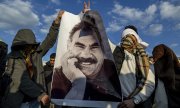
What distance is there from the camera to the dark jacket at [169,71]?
14.3ft

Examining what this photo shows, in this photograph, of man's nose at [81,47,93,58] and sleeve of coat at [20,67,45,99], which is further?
sleeve of coat at [20,67,45,99]

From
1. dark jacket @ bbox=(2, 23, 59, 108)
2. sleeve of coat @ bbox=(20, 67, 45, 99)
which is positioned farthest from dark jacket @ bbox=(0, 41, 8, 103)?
sleeve of coat @ bbox=(20, 67, 45, 99)

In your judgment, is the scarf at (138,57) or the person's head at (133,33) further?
the person's head at (133,33)

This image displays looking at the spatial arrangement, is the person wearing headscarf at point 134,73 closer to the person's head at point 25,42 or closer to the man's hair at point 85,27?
the man's hair at point 85,27

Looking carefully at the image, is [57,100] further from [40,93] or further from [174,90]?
[174,90]

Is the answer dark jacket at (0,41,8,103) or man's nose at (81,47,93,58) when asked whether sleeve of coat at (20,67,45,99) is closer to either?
dark jacket at (0,41,8,103)

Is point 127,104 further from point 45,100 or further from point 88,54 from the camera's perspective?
point 45,100

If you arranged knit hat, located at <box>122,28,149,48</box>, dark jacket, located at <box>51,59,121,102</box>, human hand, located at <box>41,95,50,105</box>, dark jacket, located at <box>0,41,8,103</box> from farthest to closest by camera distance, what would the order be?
dark jacket, located at <box>0,41,8,103</box> < knit hat, located at <box>122,28,149,48</box> < human hand, located at <box>41,95,50,105</box> < dark jacket, located at <box>51,59,121,102</box>

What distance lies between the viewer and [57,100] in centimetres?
333

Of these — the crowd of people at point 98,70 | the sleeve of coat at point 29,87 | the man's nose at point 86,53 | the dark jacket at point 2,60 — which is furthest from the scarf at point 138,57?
the dark jacket at point 2,60

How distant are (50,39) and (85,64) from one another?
3.64 ft

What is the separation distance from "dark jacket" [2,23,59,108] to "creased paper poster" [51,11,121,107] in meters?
0.58

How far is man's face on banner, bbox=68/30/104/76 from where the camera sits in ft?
11.3

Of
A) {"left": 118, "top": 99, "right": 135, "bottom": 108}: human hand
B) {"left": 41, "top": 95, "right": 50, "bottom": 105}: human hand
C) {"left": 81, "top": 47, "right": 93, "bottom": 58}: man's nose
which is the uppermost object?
{"left": 81, "top": 47, "right": 93, "bottom": 58}: man's nose
